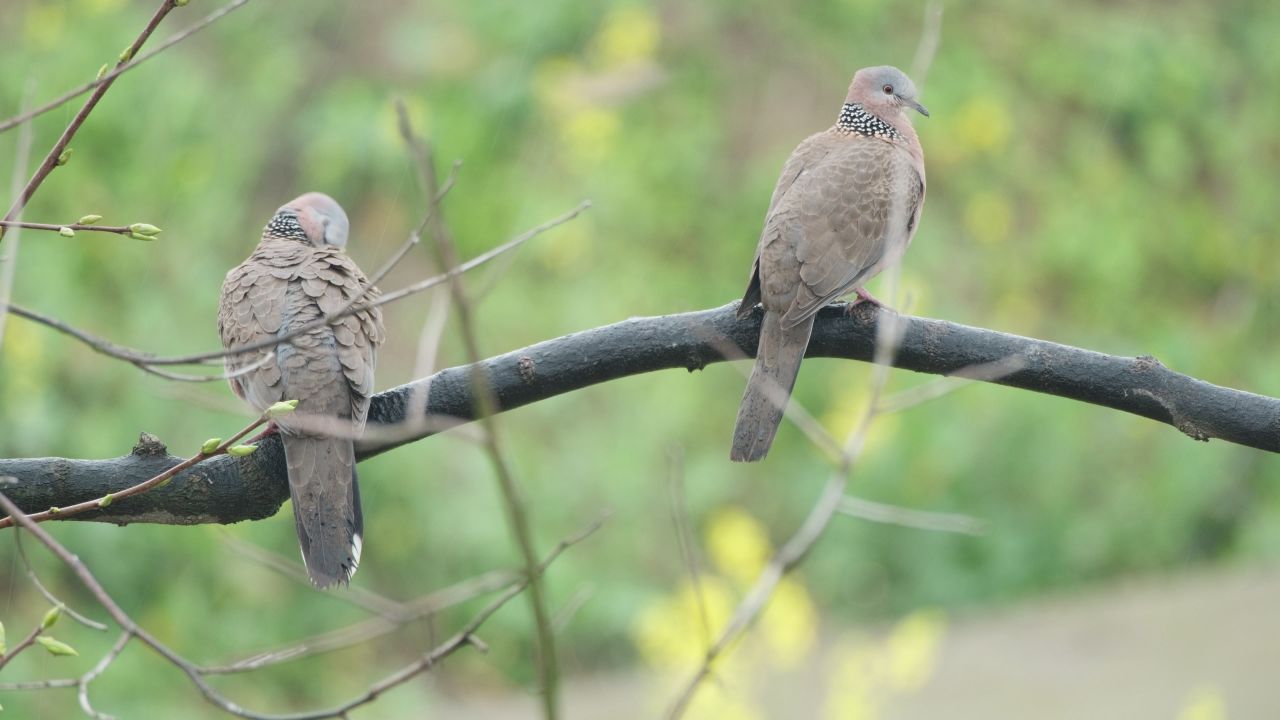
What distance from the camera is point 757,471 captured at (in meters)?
5.89

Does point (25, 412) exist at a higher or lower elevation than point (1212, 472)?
higher

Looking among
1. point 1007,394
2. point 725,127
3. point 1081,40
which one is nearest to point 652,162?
point 725,127

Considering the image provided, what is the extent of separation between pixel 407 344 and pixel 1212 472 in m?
3.66

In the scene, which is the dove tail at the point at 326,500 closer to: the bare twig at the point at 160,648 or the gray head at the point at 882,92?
the bare twig at the point at 160,648

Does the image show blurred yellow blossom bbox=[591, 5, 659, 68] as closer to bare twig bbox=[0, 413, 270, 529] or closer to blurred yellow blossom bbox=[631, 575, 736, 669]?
blurred yellow blossom bbox=[631, 575, 736, 669]

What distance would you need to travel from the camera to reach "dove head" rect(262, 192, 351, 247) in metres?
2.89

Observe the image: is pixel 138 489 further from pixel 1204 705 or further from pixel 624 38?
pixel 624 38

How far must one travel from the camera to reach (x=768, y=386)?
2326mm

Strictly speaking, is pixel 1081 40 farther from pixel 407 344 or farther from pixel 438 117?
pixel 407 344

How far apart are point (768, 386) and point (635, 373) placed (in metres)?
0.28

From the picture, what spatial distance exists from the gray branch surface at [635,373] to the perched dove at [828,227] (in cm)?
16

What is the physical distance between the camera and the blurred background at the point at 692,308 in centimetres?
477

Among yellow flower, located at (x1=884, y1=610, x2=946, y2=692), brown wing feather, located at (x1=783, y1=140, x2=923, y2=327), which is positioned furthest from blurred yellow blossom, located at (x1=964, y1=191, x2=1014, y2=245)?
brown wing feather, located at (x1=783, y1=140, x2=923, y2=327)

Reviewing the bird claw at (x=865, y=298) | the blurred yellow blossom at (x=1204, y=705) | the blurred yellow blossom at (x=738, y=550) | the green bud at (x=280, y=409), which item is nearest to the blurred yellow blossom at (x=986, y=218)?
the blurred yellow blossom at (x=738, y=550)
